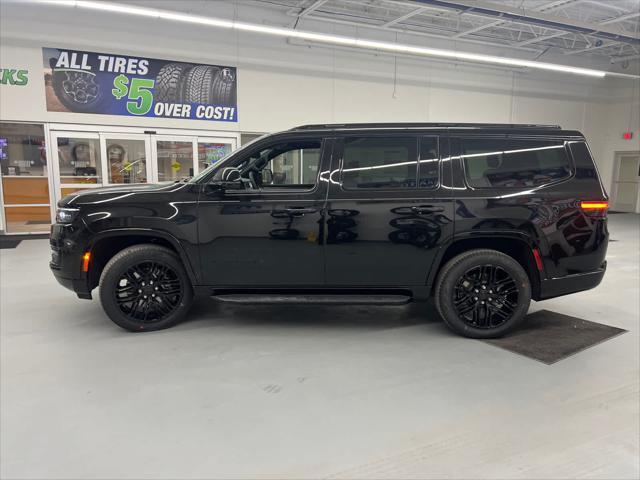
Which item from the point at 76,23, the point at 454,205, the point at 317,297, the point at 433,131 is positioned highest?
the point at 76,23

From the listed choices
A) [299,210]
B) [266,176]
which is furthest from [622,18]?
[299,210]

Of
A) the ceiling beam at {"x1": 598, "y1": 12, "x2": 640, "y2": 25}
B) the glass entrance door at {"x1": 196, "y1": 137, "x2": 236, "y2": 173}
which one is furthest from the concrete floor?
the ceiling beam at {"x1": 598, "y1": 12, "x2": 640, "y2": 25}

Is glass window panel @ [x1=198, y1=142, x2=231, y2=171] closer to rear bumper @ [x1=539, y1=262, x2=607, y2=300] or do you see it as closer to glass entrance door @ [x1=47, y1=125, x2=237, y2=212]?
glass entrance door @ [x1=47, y1=125, x2=237, y2=212]

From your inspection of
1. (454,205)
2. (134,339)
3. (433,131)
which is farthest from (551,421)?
(134,339)

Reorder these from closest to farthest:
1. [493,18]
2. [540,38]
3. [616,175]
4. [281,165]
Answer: [281,165] → [493,18] → [540,38] → [616,175]

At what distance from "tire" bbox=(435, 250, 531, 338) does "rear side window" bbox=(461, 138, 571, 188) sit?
62 cm

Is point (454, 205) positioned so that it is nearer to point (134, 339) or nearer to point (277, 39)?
point (134, 339)

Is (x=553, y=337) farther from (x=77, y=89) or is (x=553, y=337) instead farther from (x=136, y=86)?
(x=77, y=89)

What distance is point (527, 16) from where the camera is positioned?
889 cm

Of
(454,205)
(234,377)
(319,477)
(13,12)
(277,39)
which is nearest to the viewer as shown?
(319,477)

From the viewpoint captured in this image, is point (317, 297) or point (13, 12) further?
point (13, 12)

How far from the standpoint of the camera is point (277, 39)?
11.2 m

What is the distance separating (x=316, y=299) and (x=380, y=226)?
831 mm

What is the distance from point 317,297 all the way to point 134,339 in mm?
1590
